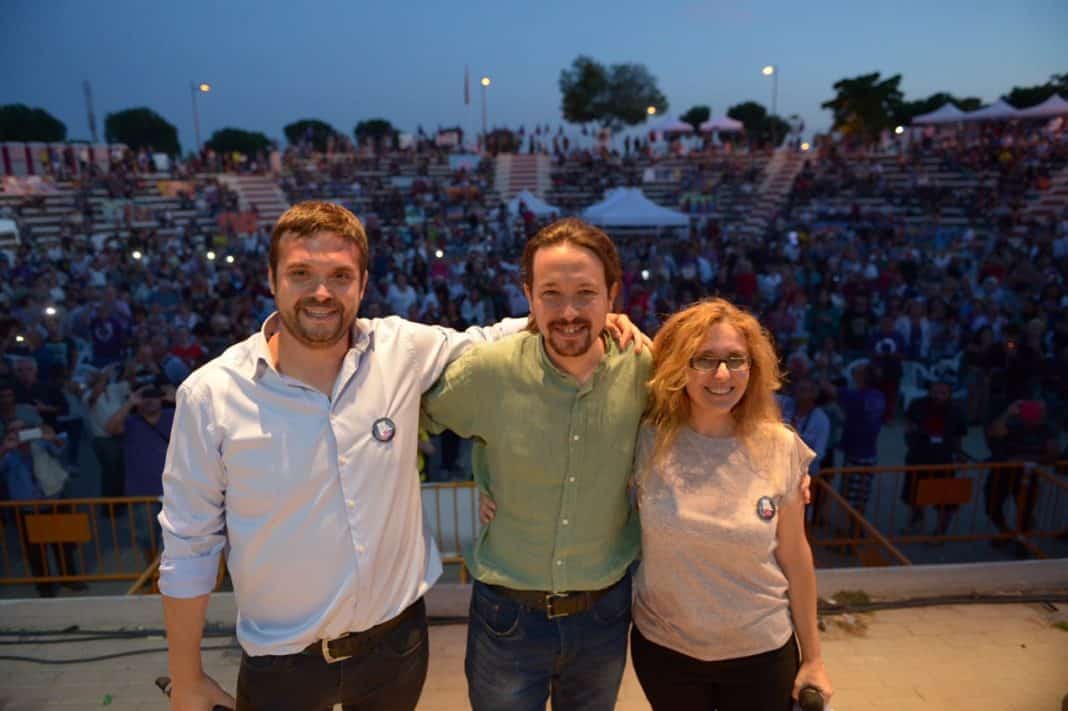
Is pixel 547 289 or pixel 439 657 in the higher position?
pixel 547 289

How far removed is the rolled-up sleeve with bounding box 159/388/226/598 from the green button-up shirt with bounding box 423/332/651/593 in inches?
25.8

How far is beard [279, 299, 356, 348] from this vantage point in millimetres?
2002

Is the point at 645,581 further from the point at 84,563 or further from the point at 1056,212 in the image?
the point at 1056,212

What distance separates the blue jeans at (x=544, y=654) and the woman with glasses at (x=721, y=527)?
0.39 ft

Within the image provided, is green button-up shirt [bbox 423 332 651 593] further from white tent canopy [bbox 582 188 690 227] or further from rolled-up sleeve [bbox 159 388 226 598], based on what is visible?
white tent canopy [bbox 582 188 690 227]

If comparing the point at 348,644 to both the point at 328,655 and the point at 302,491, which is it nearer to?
the point at 328,655

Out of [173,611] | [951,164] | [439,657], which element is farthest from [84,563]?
[951,164]

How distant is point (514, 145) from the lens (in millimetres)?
39969

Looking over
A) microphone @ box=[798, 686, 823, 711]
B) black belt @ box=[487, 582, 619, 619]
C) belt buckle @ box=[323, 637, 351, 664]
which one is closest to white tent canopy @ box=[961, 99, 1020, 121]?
microphone @ box=[798, 686, 823, 711]

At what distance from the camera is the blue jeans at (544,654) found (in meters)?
2.22

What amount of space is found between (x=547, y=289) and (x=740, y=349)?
2.05ft

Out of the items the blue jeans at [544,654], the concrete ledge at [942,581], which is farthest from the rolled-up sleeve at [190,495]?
the concrete ledge at [942,581]

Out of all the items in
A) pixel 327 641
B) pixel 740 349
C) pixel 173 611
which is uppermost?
pixel 740 349

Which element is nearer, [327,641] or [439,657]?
[327,641]
